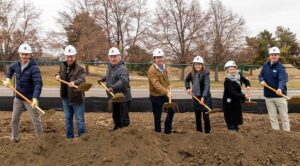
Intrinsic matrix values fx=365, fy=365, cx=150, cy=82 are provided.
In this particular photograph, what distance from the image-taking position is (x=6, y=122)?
8.87m

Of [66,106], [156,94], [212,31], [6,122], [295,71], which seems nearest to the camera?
[66,106]

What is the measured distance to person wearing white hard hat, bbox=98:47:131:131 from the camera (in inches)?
237

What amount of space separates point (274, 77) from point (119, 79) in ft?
9.31

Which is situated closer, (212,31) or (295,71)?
(295,71)

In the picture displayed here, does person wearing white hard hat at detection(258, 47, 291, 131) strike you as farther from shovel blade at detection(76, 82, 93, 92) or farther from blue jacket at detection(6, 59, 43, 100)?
blue jacket at detection(6, 59, 43, 100)

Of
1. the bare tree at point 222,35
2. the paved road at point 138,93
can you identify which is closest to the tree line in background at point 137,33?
the bare tree at point 222,35

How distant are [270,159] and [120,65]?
278 cm

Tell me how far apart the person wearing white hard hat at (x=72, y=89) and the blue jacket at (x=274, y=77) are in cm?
329

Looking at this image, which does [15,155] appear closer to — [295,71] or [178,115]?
[178,115]

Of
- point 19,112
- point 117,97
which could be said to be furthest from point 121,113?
point 19,112

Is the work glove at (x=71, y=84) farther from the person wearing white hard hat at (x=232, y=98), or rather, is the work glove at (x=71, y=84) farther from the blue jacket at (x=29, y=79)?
the person wearing white hard hat at (x=232, y=98)

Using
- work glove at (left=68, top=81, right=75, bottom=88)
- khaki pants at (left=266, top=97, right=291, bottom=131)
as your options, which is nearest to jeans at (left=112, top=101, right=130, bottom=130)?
work glove at (left=68, top=81, right=75, bottom=88)

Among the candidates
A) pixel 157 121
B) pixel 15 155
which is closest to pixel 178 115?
pixel 157 121

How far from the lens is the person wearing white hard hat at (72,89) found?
230 inches
